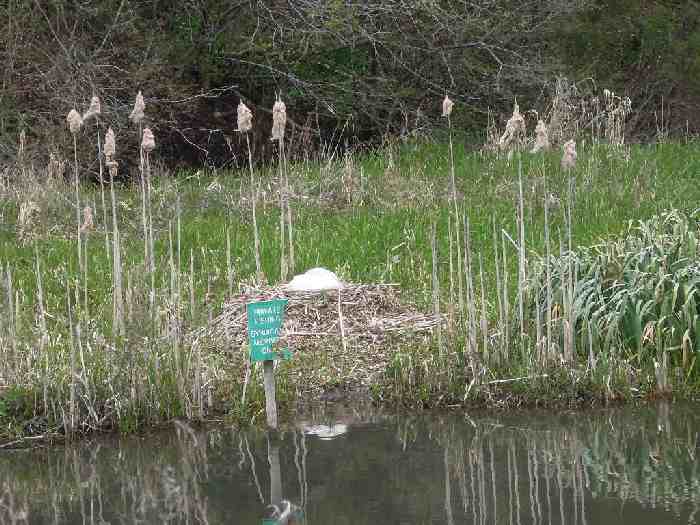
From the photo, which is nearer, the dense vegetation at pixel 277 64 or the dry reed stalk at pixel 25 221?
the dry reed stalk at pixel 25 221

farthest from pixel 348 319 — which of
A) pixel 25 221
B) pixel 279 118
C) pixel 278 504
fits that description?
pixel 25 221

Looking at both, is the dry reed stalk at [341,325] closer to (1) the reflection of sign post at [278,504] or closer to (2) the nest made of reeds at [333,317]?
(2) the nest made of reeds at [333,317]

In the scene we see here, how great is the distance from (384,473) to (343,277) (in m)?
3.85

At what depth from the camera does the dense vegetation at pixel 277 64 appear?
16.4 m

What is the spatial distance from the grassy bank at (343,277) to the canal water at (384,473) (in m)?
0.29

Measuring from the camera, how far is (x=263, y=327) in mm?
7379

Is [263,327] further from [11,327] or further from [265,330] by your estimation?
[11,327]

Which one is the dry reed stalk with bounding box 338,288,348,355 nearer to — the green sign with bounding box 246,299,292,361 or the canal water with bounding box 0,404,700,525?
the canal water with bounding box 0,404,700,525

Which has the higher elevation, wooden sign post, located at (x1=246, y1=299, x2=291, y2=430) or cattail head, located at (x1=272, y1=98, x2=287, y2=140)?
cattail head, located at (x1=272, y1=98, x2=287, y2=140)

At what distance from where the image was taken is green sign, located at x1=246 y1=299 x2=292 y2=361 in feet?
24.1

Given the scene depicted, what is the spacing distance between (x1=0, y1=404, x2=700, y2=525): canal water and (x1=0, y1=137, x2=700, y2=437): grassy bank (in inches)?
11.6

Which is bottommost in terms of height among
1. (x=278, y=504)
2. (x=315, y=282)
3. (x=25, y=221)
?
(x=278, y=504)

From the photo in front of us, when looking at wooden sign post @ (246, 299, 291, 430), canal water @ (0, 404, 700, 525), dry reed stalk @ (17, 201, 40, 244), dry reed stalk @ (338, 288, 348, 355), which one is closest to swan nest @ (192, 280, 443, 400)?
dry reed stalk @ (338, 288, 348, 355)

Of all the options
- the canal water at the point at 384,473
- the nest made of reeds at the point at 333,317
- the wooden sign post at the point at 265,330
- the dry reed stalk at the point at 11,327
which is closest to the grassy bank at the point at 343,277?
the dry reed stalk at the point at 11,327
